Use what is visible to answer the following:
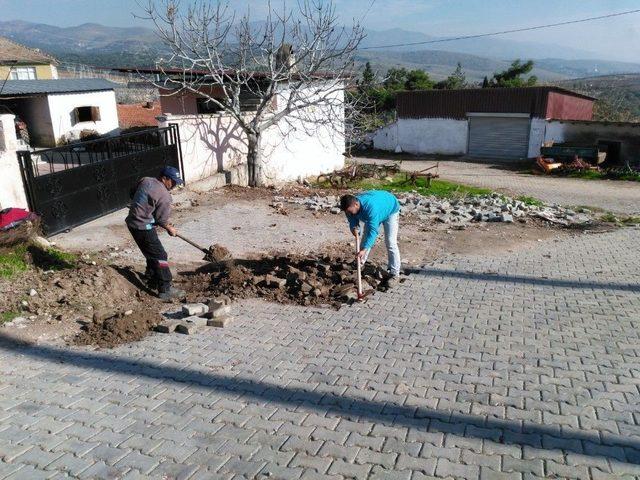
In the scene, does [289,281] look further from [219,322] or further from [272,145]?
[272,145]

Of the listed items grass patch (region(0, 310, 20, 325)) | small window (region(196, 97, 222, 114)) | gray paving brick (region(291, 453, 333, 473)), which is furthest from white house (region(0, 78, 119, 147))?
gray paving brick (region(291, 453, 333, 473))

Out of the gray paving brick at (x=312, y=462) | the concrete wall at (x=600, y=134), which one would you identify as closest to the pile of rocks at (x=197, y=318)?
the gray paving brick at (x=312, y=462)

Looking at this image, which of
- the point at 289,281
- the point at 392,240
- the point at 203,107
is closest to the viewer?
the point at 289,281

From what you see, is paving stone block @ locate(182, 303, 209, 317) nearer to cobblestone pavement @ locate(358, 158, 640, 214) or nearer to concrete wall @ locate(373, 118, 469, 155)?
cobblestone pavement @ locate(358, 158, 640, 214)

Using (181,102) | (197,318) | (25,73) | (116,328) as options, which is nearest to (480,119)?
(181,102)

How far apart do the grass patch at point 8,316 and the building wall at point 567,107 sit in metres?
25.8

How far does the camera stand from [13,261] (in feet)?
22.5

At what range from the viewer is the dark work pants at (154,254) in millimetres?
6426

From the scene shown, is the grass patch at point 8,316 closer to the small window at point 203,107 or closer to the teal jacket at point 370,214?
the teal jacket at point 370,214

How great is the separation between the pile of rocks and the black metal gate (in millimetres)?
4254

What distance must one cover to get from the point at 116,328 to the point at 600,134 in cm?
2494

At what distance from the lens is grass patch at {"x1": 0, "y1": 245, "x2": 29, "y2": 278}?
6.55 meters

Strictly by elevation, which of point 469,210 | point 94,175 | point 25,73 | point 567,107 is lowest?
point 469,210

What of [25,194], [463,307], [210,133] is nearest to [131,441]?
[463,307]
